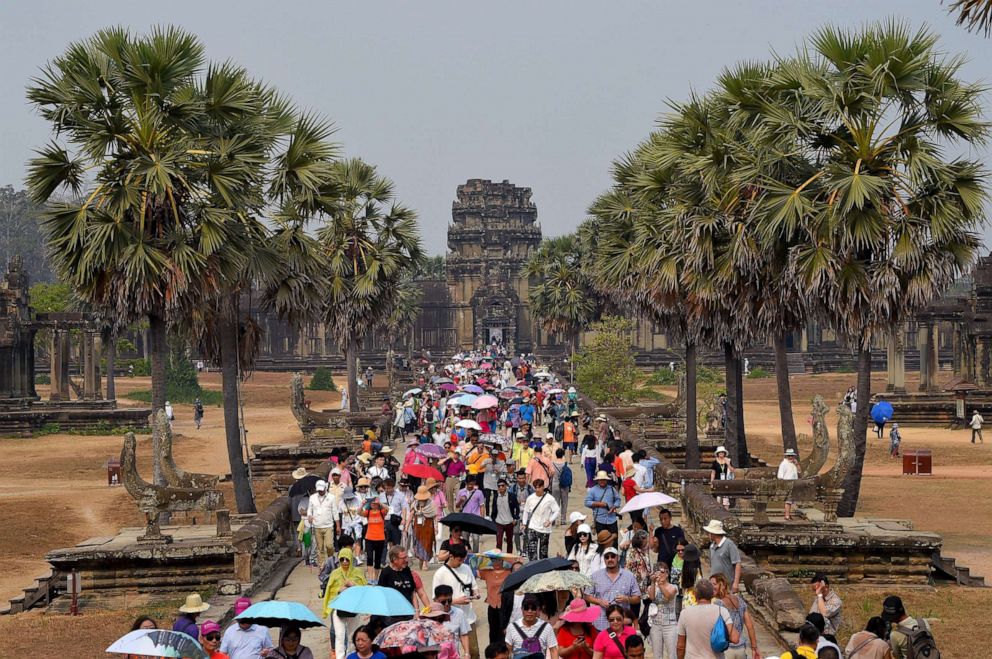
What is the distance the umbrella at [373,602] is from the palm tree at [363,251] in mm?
25784

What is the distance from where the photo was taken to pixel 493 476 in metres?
20.1

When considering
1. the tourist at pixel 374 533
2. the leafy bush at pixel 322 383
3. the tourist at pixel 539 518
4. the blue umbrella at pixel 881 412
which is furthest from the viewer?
the leafy bush at pixel 322 383

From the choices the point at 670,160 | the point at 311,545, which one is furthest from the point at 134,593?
the point at 670,160

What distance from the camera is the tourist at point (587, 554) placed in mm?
13281

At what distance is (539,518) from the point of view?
1694cm

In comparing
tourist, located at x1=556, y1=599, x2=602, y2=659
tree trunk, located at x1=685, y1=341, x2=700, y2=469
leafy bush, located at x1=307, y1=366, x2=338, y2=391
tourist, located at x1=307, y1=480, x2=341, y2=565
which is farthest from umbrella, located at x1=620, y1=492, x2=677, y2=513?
leafy bush, located at x1=307, y1=366, x2=338, y2=391

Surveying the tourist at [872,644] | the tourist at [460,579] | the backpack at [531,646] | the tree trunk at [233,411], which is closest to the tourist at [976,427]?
the tree trunk at [233,411]

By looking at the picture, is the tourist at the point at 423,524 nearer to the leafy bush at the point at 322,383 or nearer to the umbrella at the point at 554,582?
the umbrella at the point at 554,582

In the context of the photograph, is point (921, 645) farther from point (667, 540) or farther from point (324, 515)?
point (324, 515)

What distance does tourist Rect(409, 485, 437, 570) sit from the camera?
1820cm

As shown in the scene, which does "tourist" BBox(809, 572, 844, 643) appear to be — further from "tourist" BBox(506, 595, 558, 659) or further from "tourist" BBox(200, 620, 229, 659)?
"tourist" BBox(200, 620, 229, 659)

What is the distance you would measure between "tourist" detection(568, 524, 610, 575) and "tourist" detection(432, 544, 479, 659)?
1.09m

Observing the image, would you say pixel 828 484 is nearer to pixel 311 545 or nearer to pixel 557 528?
pixel 557 528

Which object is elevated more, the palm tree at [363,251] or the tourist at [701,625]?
the palm tree at [363,251]
